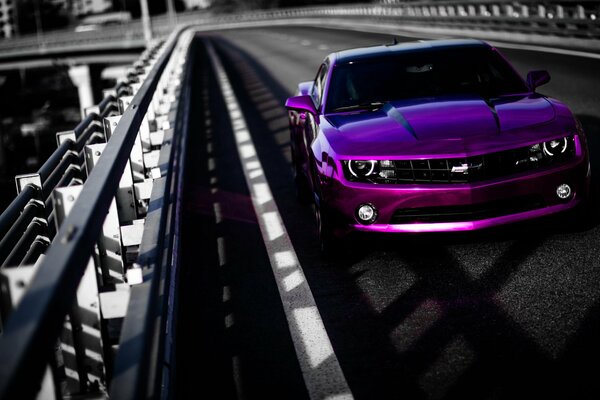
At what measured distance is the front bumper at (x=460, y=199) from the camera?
549 centimetres

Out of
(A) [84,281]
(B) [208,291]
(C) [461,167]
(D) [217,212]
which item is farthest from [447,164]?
(D) [217,212]

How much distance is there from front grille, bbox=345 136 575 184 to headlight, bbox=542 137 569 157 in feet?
0.16

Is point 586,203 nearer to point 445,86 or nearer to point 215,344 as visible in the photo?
point 445,86

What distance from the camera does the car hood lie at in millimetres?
5590

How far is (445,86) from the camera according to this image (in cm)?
687

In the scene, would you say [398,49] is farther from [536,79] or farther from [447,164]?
[447,164]

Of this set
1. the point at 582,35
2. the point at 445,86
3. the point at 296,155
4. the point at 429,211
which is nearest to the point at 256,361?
the point at 429,211

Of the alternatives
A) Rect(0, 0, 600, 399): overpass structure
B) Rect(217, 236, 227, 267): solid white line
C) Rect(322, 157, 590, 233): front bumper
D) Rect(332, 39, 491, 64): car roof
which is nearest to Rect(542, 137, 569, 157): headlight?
Rect(322, 157, 590, 233): front bumper

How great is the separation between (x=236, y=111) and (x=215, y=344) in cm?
1179

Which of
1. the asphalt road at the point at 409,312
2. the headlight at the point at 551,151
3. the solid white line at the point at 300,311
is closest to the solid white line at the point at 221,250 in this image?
the asphalt road at the point at 409,312

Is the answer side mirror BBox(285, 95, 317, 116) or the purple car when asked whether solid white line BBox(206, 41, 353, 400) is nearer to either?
the purple car

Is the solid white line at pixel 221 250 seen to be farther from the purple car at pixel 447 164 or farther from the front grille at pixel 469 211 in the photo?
the front grille at pixel 469 211

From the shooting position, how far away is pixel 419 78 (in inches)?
275

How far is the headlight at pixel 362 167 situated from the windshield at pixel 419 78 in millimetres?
1027
